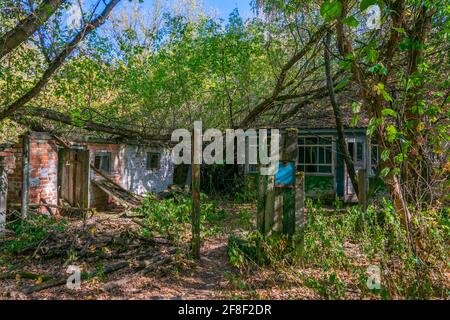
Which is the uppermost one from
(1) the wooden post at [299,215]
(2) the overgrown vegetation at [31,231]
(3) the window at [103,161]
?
(3) the window at [103,161]

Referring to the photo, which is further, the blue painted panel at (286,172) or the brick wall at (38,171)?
the brick wall at (38,171)

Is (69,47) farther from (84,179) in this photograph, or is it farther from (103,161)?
(103,161)

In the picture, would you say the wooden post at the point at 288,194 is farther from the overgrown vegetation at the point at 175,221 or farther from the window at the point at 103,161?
the window at the point at 103,161

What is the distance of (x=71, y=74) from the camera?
7645mm

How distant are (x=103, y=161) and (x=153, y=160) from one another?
3205 mm

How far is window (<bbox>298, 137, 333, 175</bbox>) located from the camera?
515 inches

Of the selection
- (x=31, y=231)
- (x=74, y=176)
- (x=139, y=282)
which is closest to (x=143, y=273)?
(x=139, y=282)

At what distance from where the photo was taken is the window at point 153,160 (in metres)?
14.9

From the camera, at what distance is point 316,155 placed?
13359mm

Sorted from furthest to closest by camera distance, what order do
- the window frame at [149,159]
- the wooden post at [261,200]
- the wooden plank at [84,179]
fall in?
1. the window frame at [149,159]
2. the wooden plank at [84,179]
3. the wooden post at [261,200]

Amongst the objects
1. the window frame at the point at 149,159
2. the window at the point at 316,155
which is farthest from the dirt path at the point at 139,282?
the window frame at the point at 149,159

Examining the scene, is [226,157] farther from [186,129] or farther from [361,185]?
[361,185]
